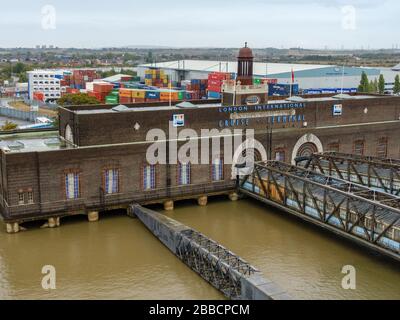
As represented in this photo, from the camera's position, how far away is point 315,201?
1198 inches

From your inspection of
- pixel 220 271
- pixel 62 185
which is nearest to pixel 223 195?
pixel 62 185

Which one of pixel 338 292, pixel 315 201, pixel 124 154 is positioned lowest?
pixel 338 292

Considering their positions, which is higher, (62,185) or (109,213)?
(62,185)

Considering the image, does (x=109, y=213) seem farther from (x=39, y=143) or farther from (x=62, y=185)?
(x=39, y=143)

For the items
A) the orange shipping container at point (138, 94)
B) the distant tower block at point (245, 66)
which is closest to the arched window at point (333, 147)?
A: the distant tower block at point (245, 66)

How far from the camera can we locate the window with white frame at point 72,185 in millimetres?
32875

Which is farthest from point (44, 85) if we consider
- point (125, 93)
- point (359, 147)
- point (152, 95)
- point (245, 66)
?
point (359, 147)

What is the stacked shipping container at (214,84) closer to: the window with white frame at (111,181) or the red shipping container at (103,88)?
the red shipping container at (103,88)

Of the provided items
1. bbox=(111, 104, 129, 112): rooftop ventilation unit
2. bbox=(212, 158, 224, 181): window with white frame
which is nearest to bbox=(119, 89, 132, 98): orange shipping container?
bbox=(111, 104, 129, 112): rooftop ventilation unit

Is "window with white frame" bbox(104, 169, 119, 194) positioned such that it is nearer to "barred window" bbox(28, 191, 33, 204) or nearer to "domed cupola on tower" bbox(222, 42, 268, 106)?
"barred window" bbox(28, 191, 33, 204)

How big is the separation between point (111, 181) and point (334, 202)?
1496cm

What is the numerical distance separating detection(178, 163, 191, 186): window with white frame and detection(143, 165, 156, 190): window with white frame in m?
2.03

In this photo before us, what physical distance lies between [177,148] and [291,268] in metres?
13.7

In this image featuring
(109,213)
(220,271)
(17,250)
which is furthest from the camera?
(109,213)
